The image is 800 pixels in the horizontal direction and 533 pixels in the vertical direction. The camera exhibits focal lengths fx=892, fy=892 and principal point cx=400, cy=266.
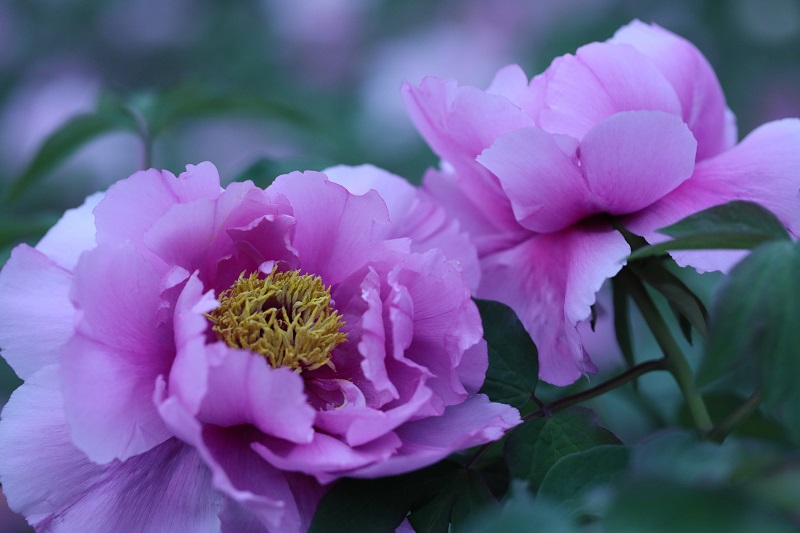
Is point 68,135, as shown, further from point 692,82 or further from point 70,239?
point 692,82

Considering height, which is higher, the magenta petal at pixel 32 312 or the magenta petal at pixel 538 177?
the magenta petal at pixel 538 177

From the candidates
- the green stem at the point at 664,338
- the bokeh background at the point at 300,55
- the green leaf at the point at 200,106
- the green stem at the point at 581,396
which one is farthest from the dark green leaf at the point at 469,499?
the bokeh background at the point at 300,55

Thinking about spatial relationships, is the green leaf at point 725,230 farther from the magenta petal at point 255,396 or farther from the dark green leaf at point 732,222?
the magenta petal at point 255,396

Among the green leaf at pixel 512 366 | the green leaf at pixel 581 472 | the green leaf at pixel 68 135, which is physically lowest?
the green leaf at pixel 68 135

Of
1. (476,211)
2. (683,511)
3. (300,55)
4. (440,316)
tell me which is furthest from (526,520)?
(300,55)

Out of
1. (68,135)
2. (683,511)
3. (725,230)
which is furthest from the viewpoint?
(68,135)

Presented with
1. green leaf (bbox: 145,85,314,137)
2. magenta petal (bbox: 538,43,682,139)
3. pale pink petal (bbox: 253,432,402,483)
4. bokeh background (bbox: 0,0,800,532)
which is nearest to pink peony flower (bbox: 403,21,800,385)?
magenta petal (bbox: 538,43,682,139)

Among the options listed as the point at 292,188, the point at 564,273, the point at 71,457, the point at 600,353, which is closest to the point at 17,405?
the point at 71,457
